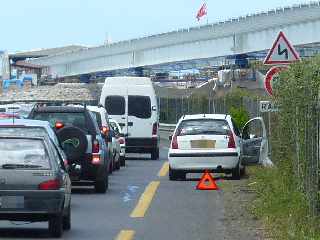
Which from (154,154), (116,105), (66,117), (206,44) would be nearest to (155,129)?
(154,154)

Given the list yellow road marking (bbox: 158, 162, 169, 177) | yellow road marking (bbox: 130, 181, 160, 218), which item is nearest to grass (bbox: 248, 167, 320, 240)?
yellow road marking (bbox: 130, 181, 160, 218)

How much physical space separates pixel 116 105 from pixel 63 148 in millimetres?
19199

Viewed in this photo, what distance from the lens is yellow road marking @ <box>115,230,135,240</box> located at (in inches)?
599

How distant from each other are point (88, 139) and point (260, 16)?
39.1 meters

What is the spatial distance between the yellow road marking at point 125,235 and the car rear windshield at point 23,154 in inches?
61.6

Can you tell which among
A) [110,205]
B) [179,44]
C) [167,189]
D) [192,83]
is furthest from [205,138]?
[192,83]

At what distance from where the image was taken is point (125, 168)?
3375cm

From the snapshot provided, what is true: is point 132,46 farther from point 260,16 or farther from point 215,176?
point 215,176

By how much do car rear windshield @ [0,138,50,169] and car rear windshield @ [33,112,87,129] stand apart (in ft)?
28.2

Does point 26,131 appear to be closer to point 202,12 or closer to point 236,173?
point 236,173

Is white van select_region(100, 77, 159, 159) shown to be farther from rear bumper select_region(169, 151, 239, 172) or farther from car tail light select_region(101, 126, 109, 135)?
rear bumper select_region(169, 151, 239, 172)

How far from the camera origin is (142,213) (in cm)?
1900

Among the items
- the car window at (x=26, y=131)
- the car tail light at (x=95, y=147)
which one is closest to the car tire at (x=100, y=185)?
the car tail light at (x=95, y=147)

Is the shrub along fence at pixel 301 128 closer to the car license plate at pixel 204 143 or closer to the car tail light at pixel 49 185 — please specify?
the car tail light at pixel 49 185
